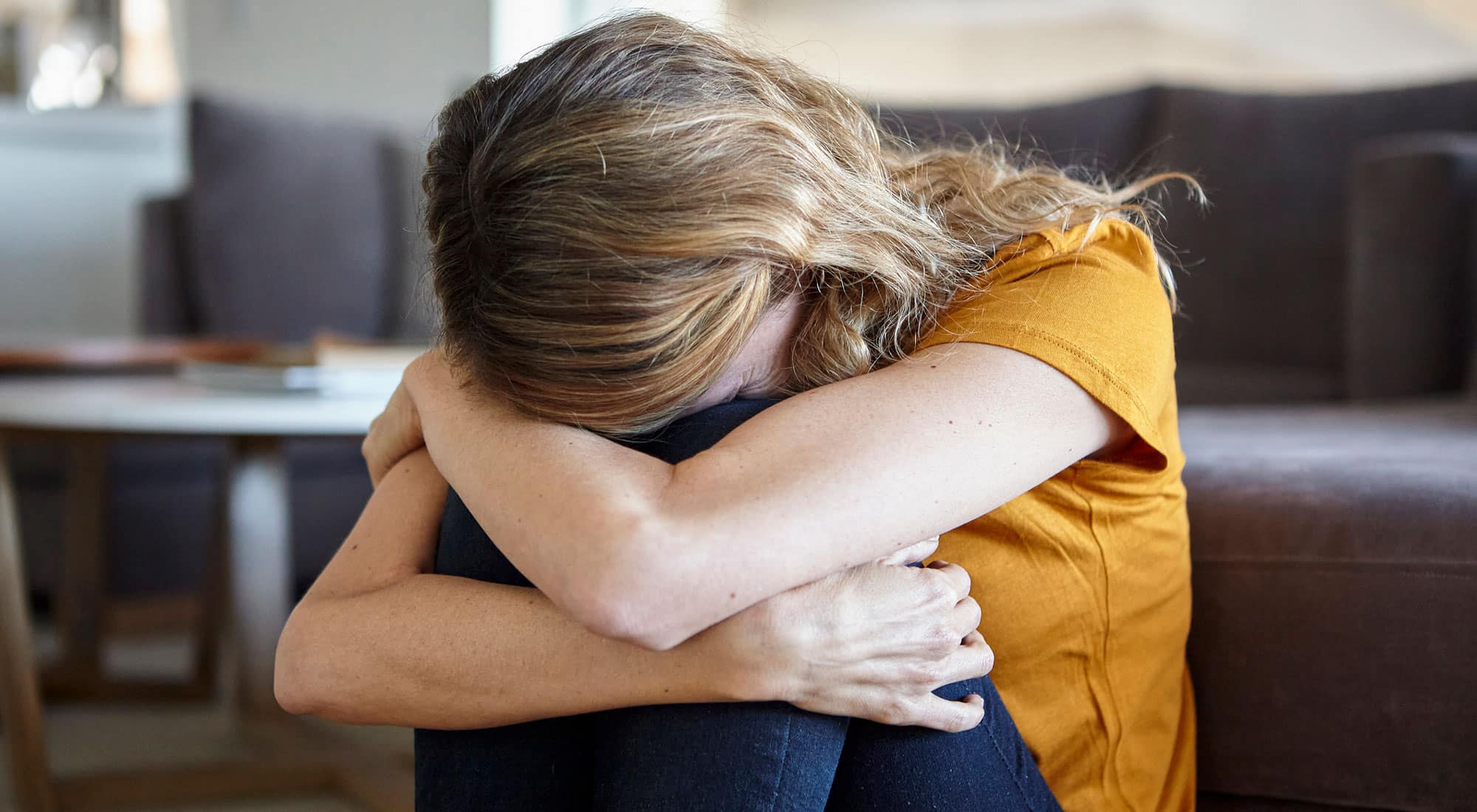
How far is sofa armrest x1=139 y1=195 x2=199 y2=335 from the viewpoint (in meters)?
2.22

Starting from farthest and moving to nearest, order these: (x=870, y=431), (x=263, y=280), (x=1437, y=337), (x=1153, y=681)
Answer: (x=263, y=280) → (x=1437, y=337) → (x=1153, y=681) → (x=870, y=431)

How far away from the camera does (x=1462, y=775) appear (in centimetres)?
74

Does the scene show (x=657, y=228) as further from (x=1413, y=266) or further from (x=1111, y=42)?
(x=1111, y=42)

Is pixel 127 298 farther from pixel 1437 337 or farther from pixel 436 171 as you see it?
pixel 1437 337

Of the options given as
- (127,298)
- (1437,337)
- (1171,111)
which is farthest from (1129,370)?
(127,298)

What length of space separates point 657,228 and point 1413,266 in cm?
133

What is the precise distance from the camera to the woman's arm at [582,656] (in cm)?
57

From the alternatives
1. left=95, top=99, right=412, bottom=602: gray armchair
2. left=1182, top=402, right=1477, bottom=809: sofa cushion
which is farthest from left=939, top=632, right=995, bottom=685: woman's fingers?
left=95, top=99, right=412, bottom=602: gray armchair

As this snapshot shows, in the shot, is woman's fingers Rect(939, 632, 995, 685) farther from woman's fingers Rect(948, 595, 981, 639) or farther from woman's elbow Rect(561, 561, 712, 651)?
woman's elbow Rect(561, 561, 712, 651)

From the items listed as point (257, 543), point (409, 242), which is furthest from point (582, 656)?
point (409, 242)

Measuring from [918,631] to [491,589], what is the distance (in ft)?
0.78

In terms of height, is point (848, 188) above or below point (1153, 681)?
above

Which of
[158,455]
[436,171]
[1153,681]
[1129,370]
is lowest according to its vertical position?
[158,455]

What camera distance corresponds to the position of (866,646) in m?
0.57
